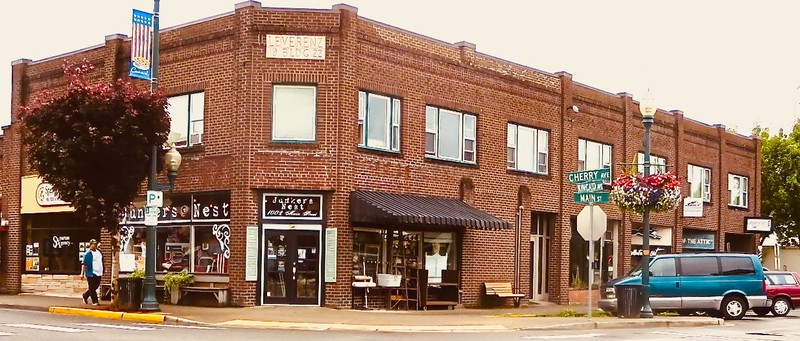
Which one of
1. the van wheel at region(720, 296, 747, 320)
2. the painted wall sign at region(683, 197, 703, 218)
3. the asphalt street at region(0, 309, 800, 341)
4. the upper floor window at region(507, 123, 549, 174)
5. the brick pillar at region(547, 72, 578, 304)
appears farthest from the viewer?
the painted wall sign at region(683, 197, 703, 218)

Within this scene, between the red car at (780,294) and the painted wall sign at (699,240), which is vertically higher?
the painted wall sign at (699,240)

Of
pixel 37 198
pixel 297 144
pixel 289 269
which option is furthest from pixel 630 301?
pixel 37 198

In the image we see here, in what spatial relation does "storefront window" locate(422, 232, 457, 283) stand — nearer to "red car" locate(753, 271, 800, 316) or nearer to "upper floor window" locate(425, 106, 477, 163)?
"upper floor window" locate(425, 106, 477, 163)

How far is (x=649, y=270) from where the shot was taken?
1013 inches

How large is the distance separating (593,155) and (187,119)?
15.1m

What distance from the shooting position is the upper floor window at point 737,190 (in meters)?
44.6

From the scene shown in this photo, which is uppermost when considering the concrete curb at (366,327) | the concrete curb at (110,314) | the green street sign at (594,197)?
the green street sign at (594,197)

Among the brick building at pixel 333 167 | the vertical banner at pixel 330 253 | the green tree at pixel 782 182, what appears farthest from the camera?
the green tree at pixel 782 182

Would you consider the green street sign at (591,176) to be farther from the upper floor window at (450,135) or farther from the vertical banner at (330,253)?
the vertical banner at (330,253)

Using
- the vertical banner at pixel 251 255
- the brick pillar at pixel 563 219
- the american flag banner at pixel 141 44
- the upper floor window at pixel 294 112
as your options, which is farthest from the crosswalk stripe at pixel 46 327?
the brick pillar at pixel 563 219

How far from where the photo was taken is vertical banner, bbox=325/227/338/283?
978 inches

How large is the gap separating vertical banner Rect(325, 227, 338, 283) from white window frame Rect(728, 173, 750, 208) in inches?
997

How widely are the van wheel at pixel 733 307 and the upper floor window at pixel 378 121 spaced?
→ 9.60m

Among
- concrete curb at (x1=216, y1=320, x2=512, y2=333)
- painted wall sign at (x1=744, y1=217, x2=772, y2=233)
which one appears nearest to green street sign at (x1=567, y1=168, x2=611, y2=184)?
concrete curb at (x1=216, y1=320, x2=512, y2=333)
